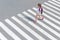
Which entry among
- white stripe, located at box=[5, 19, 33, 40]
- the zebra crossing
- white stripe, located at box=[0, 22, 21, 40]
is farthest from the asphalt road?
white stripe, located at box=[0, 22, 21, 40]

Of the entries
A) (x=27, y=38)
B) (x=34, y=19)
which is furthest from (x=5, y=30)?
(x=34, y=19)

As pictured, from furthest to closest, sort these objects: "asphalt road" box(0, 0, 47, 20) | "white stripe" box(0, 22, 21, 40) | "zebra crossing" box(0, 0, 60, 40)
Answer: "asphalt road" box(0, 0, 47, 20)
"zebra crossing" box(0, 0, 60, 40)
"white stripe" box(0, 22, 21, 40)

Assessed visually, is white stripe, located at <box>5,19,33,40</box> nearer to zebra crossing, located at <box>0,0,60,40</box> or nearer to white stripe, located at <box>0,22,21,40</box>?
zebra crossing, located at <box>0,0,60,40</box>

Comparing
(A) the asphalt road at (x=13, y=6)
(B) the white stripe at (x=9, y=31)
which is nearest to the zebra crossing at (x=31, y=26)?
(B) the white stripe at (x=9, y=31)

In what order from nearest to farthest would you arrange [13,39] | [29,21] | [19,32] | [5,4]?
[13,39] < [19,32] < [29,21] < [5,4]

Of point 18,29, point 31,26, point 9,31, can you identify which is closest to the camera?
point 9,31

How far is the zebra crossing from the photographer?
7921mm

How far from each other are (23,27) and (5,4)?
3357 millimetres

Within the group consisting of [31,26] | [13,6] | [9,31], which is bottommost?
[9,31]

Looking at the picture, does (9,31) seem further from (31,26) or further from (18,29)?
(31,26)

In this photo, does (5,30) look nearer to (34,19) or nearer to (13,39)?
(13,39)

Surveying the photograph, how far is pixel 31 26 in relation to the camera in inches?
348

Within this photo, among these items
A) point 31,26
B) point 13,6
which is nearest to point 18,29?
point 31,26

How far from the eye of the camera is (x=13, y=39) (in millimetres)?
7617
